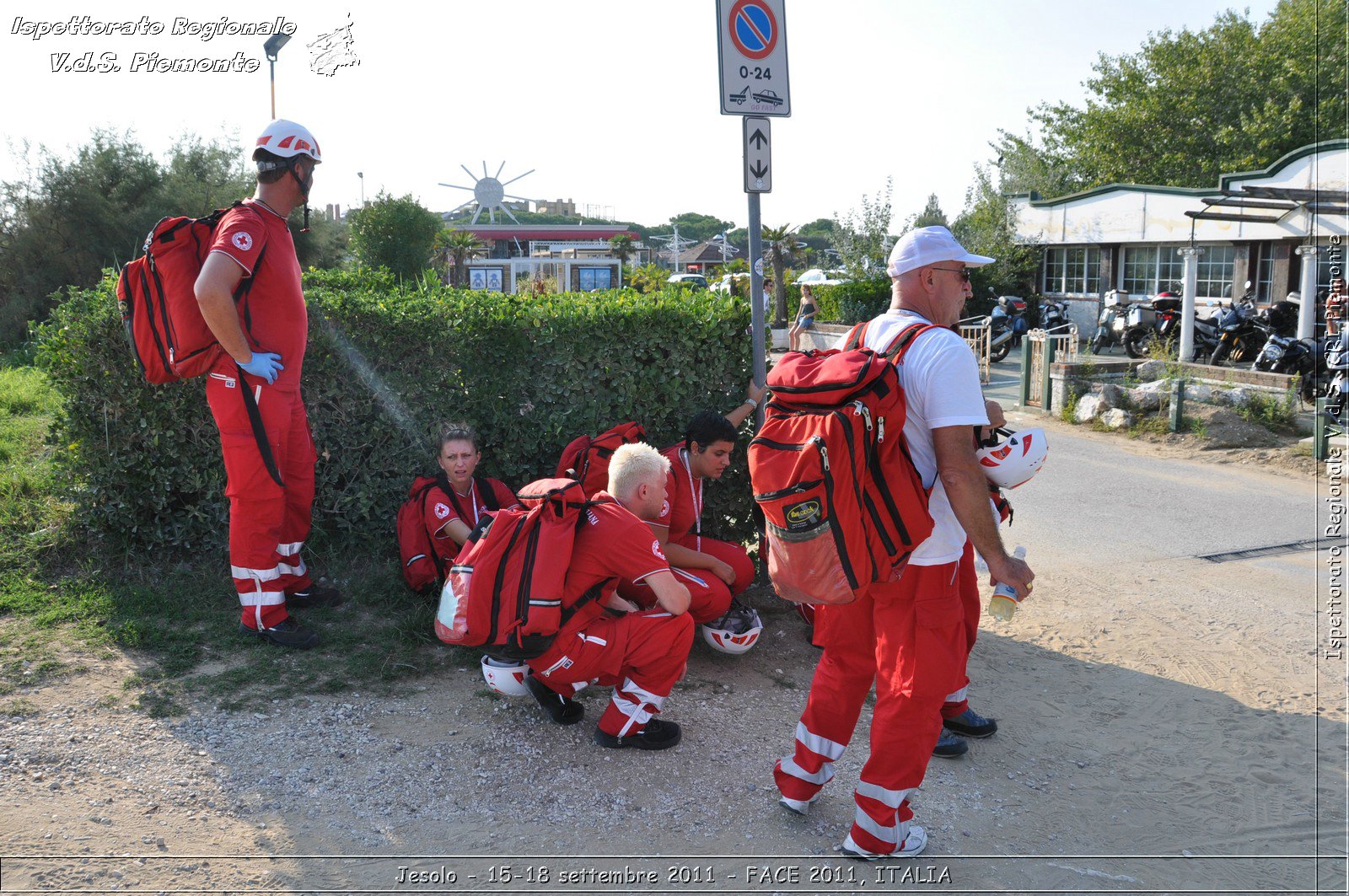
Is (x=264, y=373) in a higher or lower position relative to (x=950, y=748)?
higher

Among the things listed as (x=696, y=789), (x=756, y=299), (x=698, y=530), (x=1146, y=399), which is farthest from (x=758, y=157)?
(x=1146, y=399)

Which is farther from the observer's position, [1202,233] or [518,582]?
[1202,233]

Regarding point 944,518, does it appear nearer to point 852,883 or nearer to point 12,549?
point 852,883

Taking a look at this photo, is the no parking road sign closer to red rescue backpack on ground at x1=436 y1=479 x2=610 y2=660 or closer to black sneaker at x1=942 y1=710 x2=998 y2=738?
red rescue backpack on ground at x1=436 y1=479 x2=610 y2=660

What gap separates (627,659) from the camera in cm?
379

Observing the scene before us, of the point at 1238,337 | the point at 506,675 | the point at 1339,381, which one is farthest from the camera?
the point at 1238,337

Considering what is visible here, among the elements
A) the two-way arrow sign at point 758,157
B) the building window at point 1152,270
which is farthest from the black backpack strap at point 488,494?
the building window at point 1152,270

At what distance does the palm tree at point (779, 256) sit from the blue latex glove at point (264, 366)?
2349 centimetres

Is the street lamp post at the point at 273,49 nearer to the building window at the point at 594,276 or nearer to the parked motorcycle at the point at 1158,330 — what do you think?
the parked motorcycle at the point at 1158,330

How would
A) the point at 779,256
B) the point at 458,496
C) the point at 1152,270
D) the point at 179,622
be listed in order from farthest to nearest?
the point at 779,256 → the point at 1152,270 → the point at 458,496 → the point at 179,622

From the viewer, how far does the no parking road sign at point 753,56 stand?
4602 mm

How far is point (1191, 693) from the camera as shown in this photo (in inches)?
180

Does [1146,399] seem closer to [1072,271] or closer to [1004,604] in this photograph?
[1004,604]

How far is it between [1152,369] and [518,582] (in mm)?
11618
